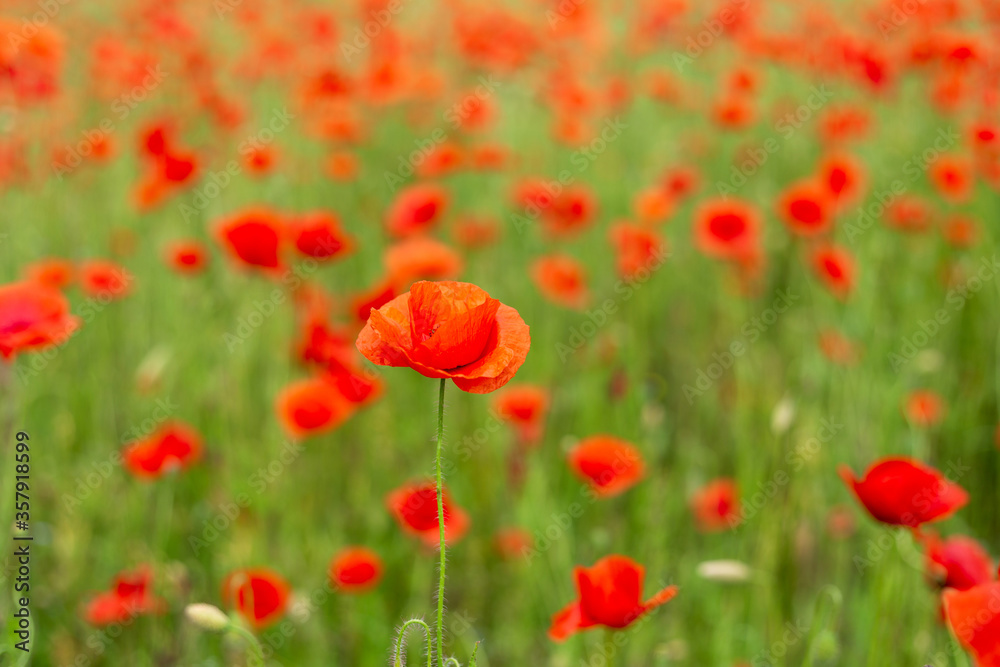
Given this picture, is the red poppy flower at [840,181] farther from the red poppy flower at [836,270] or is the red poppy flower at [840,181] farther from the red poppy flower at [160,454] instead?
the red poppy flower at [160,454]

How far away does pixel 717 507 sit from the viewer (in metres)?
1.95

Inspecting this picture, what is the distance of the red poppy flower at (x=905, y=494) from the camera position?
1022 millimetres

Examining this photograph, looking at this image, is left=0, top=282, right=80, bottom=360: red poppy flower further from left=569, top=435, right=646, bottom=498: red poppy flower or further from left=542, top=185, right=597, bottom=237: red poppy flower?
left=542, top=185, right=597, bottom=237: red poppy flower

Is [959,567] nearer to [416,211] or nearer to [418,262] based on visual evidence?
[418,262]

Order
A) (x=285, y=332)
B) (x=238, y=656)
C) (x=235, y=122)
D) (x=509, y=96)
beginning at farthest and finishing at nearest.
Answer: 1. (x=509, y=96)
2. (x=235, y=122)
3. (x=285, y=332)
4. (x=238, y=656)

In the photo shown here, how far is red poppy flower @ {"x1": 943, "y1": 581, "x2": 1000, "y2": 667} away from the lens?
2.51ft

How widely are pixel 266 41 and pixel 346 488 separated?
2.45 meters

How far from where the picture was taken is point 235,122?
3230mm

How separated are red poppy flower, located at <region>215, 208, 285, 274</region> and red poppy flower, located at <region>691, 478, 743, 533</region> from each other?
1.13m

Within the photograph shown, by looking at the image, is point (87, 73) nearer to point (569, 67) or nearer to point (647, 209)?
point (569, 67)

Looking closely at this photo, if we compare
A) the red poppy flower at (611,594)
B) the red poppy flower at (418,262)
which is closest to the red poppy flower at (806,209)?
the red poppy flower at (418,262)

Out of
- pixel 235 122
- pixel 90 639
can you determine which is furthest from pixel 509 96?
pixel 90 639

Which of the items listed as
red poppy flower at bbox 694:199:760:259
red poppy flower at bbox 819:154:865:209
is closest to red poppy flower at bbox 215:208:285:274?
red poppy flower at bbox 694:199:760:259

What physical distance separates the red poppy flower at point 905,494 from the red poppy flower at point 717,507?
0.85 m
